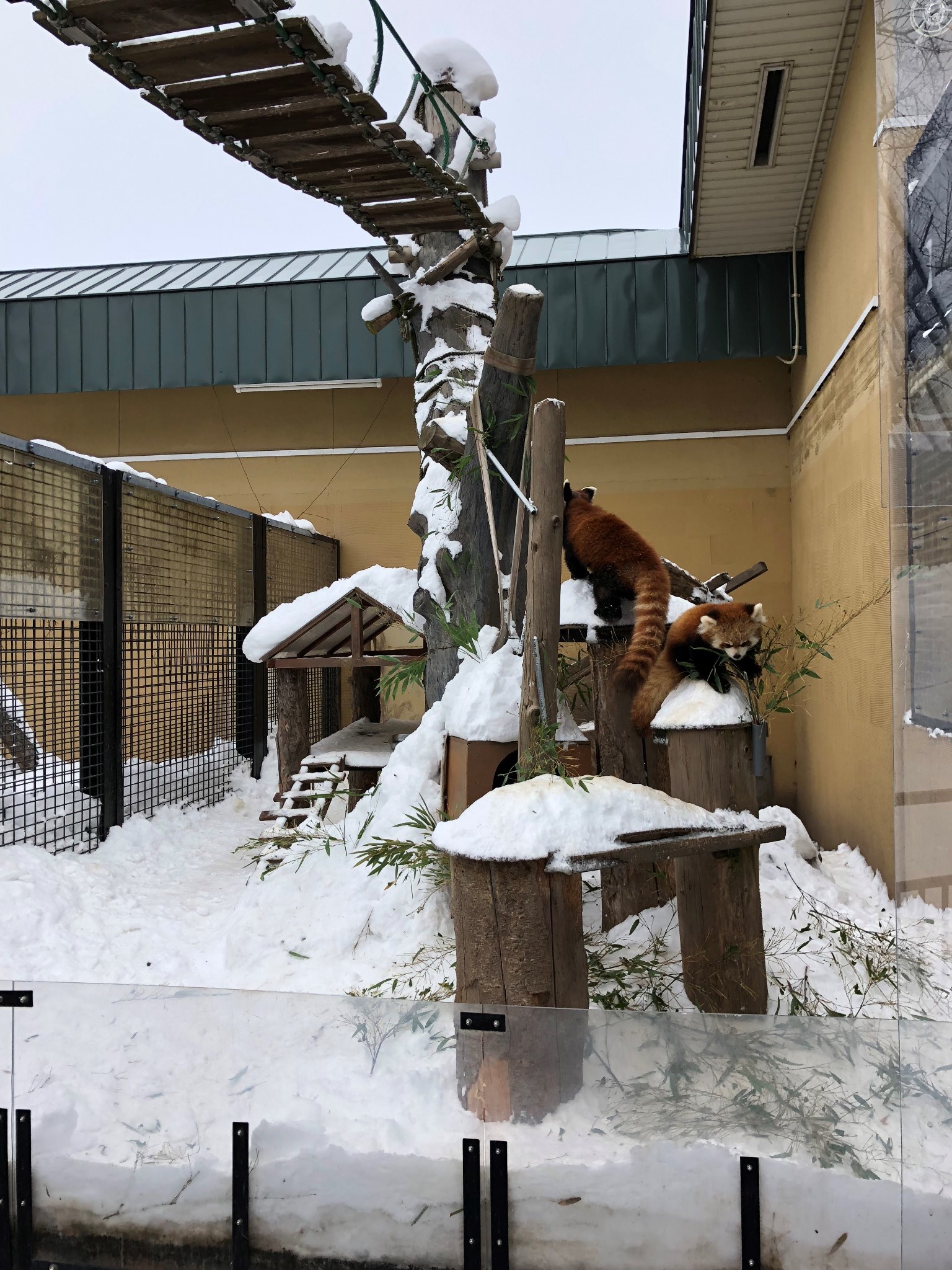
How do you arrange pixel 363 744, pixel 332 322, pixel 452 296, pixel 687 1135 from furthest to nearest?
pixel 332 322, pixel 363 744, pixel 452 296, pixel 687 1135

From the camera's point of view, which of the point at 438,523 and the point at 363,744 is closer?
the point at 438,523

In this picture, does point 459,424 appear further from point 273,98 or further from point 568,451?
point 568,451

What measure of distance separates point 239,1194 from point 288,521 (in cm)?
703

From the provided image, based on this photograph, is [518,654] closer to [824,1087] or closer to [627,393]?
[824,1087]

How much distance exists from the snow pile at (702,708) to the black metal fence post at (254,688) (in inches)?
216

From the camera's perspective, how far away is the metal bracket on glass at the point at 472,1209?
192 cm

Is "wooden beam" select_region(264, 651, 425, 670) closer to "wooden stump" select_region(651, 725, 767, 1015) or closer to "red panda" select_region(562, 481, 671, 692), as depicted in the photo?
"red panda" select_region(562, 481, 671, 692)

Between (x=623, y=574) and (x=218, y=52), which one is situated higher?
(x=218, y=52)

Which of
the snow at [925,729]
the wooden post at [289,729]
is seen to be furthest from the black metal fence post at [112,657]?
the snow at [925,729]

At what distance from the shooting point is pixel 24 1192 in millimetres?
2006

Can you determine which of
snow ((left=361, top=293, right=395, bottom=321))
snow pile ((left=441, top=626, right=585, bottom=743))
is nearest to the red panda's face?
snow pile ((left=441, top=626, right=585, bottom=743))

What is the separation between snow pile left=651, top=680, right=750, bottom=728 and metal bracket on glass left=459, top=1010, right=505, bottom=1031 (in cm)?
113

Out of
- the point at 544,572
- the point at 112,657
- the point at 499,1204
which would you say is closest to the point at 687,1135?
the point at 499,1204

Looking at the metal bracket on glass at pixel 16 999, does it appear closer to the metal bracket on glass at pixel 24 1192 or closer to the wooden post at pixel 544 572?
the metal bracket on glass at pixel 24 1192
